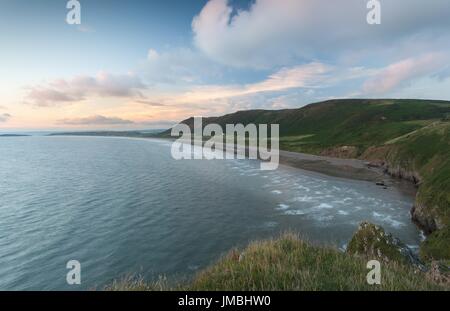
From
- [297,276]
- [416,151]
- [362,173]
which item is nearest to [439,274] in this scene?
[297,276]

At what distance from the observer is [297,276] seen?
8250mm

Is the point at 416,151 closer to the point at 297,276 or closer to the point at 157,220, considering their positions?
the point at 157,220

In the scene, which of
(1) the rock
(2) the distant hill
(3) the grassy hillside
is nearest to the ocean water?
(2) the distant hill

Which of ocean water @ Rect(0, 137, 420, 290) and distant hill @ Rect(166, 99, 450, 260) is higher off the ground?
distant hill @ Rect(166, 99, 450, 260)

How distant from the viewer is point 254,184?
61.3 m

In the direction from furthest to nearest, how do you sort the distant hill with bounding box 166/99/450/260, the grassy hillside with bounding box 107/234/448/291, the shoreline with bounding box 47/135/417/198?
1. the shoreline with bounding box 47/135/417/198
2. the distant hill with bounding box 166/99/450/260
3. the grassy hillside with bounding box 107/234/448/291

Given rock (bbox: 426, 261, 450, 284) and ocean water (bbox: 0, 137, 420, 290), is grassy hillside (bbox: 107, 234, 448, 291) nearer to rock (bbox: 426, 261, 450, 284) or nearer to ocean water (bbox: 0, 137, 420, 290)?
rock (bbox: 426, 261, 450, 284)

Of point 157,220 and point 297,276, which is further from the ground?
point 297,276

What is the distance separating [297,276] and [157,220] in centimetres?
Result: 3099

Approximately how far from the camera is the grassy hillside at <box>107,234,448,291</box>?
7793 millimetres

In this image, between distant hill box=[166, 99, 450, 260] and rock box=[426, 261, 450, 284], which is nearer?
rock box=[426, 261, 450, 284]

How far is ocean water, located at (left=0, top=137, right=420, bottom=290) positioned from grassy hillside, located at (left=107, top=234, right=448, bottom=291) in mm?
13496

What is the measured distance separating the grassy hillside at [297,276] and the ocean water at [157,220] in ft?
44.3

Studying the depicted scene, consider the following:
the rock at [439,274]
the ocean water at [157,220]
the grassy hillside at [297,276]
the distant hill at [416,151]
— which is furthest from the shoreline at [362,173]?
the grassy hillside at [297,276]
